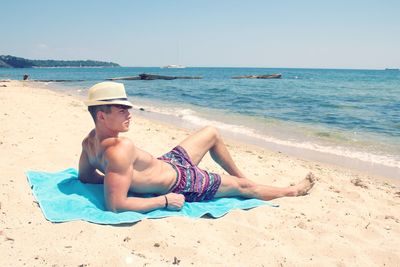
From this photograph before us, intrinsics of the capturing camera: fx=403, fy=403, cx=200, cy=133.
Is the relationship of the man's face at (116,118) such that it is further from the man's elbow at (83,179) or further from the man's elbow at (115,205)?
the man's elbow at (83,179)

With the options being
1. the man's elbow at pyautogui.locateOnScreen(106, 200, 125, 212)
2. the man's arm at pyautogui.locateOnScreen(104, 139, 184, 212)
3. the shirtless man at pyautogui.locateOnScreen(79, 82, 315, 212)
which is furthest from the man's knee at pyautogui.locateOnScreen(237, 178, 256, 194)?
the man's elbow at pyautogui.locateOnScreen(106, 200, 125, 212)

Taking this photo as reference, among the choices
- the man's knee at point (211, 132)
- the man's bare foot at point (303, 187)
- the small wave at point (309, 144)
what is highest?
the man's knee at point (211, 132)

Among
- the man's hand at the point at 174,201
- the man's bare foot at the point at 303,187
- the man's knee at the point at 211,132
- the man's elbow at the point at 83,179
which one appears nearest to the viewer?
the man's hand at the point at 174,201

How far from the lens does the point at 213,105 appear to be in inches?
674

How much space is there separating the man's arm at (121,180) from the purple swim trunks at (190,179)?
1.43 feet

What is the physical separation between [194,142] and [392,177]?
377 cm

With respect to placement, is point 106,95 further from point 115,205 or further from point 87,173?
point 87,173

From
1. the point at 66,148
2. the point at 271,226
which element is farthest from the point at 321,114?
the point at 271,226

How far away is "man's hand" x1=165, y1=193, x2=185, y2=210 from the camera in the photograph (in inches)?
144

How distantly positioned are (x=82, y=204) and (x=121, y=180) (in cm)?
54

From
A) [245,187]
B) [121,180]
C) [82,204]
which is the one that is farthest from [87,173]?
[245,187]

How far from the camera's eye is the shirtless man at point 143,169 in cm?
330

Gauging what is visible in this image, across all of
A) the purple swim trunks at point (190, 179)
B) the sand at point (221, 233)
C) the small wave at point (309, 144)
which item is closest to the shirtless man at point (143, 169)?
the purple swim trunks at point (190, 179)

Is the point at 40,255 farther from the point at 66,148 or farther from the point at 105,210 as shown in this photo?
the point at 66,148
